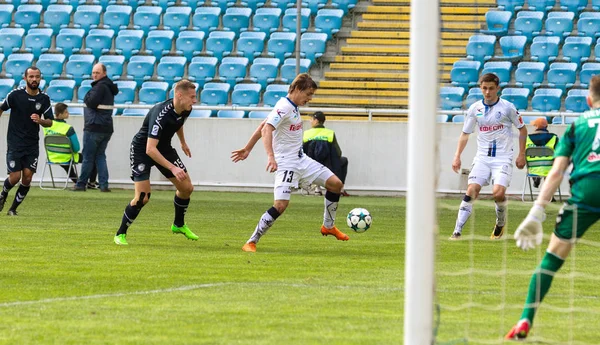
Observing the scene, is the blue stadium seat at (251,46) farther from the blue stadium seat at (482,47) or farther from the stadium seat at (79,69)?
the blue stadium seat at (482,47)

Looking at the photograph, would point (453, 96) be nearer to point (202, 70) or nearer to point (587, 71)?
point (587, 71)

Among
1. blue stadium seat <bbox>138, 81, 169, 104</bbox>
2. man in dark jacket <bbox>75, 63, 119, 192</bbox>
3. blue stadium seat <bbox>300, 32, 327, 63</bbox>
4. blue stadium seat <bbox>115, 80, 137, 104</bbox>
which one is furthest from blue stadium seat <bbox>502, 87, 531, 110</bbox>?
blue stadium seat <bbox>115, 80, 137, 104</bbox>

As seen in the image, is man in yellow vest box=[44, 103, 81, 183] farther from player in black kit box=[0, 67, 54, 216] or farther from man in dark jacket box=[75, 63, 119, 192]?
player in black kit box=[0, 67, 54, 216]

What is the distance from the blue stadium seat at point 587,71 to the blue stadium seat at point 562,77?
0.49 ft

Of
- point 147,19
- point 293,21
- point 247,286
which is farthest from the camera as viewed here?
point 147,19

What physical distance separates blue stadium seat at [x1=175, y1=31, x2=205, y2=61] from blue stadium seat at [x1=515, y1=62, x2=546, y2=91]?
712 centimetres

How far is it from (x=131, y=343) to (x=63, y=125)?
54.5 ft

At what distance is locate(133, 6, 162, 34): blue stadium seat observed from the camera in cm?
2658

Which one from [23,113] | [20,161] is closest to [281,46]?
[23,113]

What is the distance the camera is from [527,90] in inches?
883

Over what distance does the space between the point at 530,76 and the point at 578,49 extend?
1234 millimetres

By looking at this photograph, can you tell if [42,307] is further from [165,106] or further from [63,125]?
[63,125]

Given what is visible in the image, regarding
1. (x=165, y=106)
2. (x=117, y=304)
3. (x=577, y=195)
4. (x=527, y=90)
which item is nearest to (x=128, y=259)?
(x=165, y=106)

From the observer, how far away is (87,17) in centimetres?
2714
